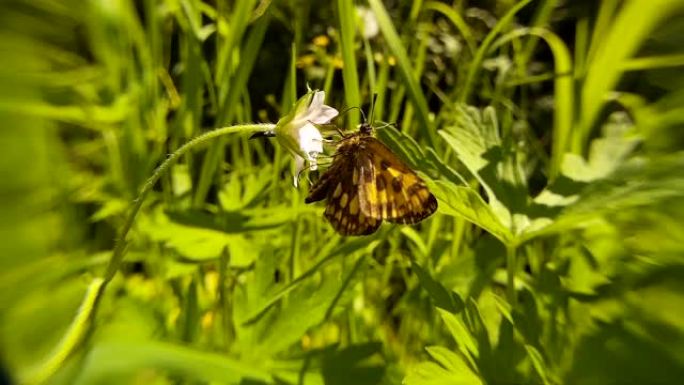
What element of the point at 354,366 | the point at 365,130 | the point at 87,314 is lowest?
the point at 354,366

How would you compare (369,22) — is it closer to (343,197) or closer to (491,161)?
(491,161)

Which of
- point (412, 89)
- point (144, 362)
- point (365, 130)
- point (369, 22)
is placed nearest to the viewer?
point (144, 362)

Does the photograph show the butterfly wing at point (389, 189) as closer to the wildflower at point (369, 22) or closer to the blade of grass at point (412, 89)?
the blade of grass at point (412, 89)

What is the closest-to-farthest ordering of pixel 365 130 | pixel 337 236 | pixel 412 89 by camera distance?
pixel 365 130, pixel 412 89, pixel 337 236

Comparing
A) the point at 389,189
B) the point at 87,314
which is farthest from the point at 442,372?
the point at 87,314

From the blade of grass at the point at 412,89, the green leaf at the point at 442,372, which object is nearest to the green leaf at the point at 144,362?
the green leaf at the point at 442,372

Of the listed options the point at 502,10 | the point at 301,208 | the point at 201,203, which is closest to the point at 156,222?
the point at 201,203
